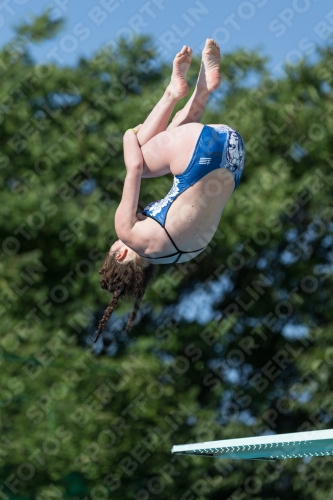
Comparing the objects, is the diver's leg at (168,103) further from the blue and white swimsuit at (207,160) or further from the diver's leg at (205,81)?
the blue and white swimsuit at (207,160)

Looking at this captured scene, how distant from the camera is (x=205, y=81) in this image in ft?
14.1

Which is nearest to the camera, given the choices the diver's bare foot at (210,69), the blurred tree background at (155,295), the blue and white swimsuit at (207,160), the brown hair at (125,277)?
the blue and white swimsuit at (207,160)

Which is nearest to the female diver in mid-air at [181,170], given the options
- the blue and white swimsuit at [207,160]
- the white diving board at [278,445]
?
the blue and white swimsuit at [207,160]

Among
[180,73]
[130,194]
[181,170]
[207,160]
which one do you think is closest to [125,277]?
[130,194]

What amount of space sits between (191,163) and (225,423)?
7205 millimetres

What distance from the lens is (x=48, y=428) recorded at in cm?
985

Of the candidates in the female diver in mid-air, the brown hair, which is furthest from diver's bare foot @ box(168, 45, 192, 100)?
the brown hair

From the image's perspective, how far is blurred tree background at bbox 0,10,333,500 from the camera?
10172 millimetres

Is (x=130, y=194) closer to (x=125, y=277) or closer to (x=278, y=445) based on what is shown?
(x=125, y=277)

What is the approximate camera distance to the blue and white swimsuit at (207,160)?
4113 millimetres

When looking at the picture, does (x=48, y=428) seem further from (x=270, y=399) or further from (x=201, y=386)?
(x=270, y=399)

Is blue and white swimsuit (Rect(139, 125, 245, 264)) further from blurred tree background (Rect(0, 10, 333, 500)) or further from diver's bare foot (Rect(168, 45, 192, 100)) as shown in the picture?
blurred tree background (Rect(0, 10, 333, 500))

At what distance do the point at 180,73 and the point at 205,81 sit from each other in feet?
0.49

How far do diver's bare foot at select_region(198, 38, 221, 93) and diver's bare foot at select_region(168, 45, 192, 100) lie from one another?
0.29 ft
